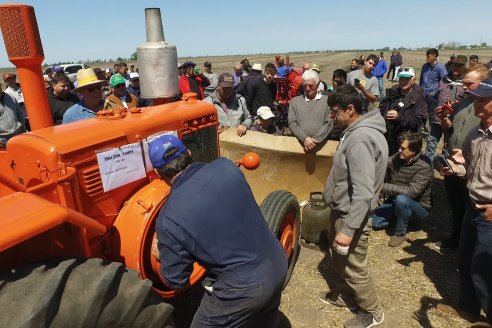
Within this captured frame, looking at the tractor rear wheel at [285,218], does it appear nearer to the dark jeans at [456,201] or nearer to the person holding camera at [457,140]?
the person holding camera at [457,140]

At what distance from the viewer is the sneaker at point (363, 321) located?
290 cm

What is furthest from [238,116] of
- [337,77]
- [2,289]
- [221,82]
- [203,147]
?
[2,289]

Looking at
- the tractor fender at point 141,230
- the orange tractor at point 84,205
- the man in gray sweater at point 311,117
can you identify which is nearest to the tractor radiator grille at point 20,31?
the orange tractor at point 84,205

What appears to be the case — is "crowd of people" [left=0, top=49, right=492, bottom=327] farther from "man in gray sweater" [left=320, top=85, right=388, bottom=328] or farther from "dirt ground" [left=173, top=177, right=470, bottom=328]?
"dirt ground" [left=173, top=177, right=470, bottom=328]

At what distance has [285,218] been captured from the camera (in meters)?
3.27

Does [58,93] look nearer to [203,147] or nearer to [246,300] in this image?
[203,147]

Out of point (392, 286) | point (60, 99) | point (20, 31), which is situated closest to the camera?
point (20, 31)

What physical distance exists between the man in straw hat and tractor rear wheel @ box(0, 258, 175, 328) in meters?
2.17

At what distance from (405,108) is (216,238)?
156 inches

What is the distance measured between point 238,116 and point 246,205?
2.98 meters

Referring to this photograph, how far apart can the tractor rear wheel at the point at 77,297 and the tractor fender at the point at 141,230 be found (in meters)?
0.39

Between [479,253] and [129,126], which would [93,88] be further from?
[479,253]

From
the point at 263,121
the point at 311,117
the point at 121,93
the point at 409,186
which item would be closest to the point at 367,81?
the point at 263,121

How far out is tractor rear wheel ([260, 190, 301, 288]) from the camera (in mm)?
2969
